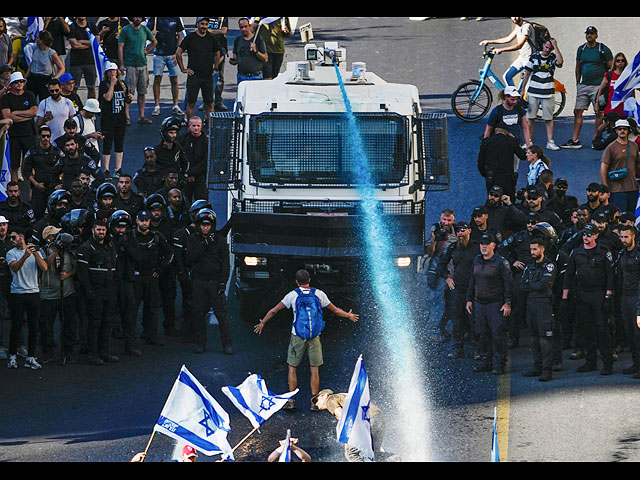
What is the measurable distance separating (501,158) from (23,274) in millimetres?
7064

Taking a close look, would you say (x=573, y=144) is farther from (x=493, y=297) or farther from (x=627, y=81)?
(x=493, y=297)

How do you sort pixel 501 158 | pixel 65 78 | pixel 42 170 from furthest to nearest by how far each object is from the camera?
pixel 65 78 → pixel 501 158 → pixel 42 170

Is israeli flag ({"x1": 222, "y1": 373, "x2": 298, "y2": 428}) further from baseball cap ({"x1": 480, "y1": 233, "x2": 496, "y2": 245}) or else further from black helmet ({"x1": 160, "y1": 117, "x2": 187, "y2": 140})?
black helmet ({"x1": 160, "y1": 117, "x2": 187, "y2": 140})

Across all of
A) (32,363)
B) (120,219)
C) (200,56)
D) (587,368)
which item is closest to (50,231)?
(120,219)

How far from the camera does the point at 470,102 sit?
2431 cm

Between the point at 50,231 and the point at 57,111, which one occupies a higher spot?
the point at 57,111

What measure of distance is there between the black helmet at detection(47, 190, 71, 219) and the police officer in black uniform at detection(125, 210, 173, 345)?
3.42 feet

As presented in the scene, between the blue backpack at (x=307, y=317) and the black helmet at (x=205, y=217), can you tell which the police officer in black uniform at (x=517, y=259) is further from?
the black helmet at (x=205, y=217)

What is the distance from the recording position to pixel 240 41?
78.9ft

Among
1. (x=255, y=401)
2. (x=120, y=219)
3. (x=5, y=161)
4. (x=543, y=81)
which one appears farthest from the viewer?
(x=543, y=81)

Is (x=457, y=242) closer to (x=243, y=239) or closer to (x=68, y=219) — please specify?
(x=243, y=239)

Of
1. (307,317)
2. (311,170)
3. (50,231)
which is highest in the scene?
(311,170)

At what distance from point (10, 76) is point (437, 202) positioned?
22.7ft
